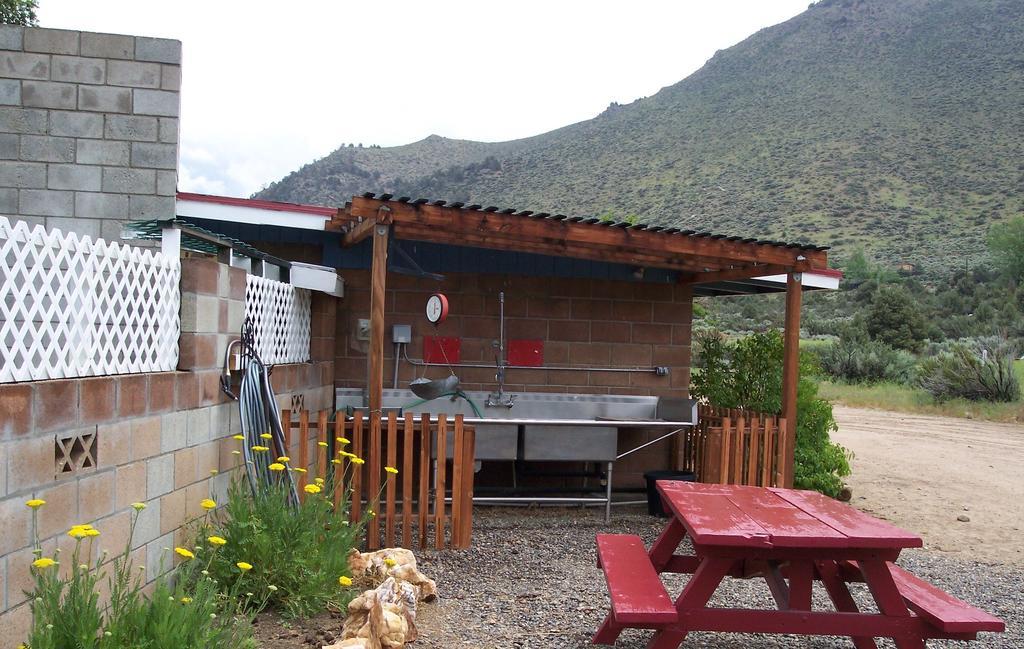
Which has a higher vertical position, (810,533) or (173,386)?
(173,386)

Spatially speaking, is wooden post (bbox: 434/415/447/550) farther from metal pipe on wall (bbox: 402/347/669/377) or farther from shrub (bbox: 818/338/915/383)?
shrub (bbox: 818/338/915/383)

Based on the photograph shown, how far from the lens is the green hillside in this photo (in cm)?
3884

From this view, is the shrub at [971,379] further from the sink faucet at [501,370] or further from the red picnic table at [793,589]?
the red picnic table at [793,589]

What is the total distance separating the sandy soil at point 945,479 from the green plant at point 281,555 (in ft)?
17.9

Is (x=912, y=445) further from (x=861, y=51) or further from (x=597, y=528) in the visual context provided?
(x=861, y=51)

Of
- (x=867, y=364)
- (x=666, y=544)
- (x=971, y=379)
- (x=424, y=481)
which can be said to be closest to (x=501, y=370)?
(x=424, y=481)

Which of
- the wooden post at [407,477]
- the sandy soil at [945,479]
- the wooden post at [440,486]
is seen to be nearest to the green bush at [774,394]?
the sandy soil at [945,479]

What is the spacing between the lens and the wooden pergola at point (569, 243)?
21.2ft

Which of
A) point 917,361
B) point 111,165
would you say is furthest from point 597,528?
point 917,361

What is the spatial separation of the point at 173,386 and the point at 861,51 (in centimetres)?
5601

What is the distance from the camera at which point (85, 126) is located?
6.84 m

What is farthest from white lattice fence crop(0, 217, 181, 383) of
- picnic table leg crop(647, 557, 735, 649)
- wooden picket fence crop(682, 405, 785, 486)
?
wooden picket fence crop(682, 405, 785, 486)

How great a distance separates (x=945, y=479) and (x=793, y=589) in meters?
7.97

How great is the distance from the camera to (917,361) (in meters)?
24.5
